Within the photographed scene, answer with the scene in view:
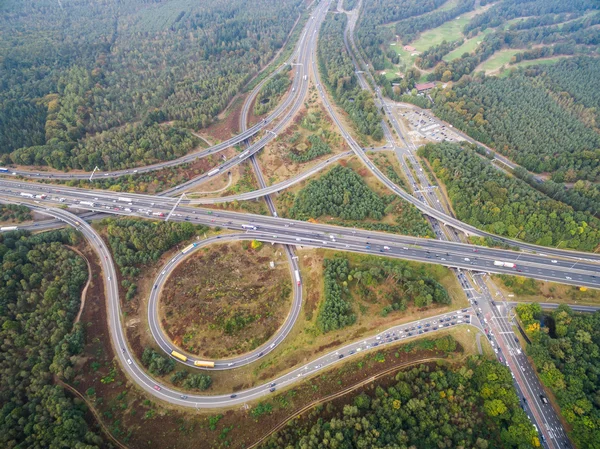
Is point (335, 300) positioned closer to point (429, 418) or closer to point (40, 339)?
point (429, 418)

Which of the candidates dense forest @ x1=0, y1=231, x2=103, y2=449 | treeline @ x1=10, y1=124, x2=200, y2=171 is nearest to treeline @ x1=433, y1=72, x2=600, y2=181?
treeline @ x1=10, y1=124, x2=200, y2=171

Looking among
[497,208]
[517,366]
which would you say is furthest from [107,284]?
[497,208]

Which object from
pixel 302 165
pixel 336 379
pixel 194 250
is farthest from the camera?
pixel 302 165

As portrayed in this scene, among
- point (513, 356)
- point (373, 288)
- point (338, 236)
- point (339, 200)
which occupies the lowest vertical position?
point (513, 356)

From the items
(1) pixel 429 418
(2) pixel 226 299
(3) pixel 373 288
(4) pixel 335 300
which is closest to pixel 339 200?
(3) pixel 373 288

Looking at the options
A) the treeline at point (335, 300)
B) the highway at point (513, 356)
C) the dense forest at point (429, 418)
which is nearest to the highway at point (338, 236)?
the highway at point (513, 356)

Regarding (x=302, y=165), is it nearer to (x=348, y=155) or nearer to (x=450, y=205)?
(x=348, y=155)
